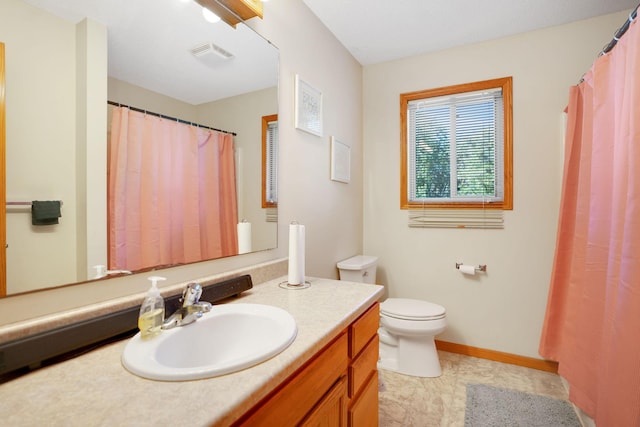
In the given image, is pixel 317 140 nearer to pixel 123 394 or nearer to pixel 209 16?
pixel 209 16

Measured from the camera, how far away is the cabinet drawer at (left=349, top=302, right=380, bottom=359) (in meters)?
Answer: 1.11

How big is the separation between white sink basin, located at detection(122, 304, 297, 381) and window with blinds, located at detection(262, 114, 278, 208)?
639 mm

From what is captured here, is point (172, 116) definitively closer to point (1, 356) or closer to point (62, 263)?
point (62, 263)

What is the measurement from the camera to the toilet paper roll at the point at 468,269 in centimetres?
233

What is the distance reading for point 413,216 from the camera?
8.50 feet

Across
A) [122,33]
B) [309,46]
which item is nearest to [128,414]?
[122,33]

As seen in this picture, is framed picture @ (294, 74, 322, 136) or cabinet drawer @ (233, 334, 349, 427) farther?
framed picture @ (294, 74, 322, 136)

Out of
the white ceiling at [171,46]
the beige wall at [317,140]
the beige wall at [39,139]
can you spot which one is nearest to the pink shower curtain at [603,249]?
the beige wall at [317,140]

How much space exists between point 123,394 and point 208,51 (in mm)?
1233

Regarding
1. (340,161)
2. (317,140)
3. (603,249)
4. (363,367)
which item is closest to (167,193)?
(363,367)

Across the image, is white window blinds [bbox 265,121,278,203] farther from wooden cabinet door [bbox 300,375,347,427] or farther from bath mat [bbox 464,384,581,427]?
bath mat [bbox 464,384,581,427]

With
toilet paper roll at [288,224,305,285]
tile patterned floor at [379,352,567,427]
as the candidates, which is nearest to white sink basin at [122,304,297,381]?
toilet paper roll at [288,224,305,285]

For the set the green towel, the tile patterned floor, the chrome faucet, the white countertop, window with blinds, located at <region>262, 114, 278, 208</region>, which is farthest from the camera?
the tile patterned floor

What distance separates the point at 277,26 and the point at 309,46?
0.34m
